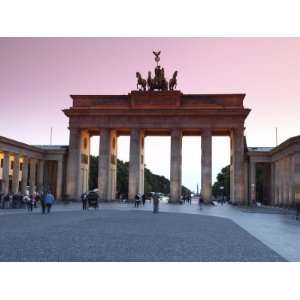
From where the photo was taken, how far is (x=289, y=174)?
5625 centimetres

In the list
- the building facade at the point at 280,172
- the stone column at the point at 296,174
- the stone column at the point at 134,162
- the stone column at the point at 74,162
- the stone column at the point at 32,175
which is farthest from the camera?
the stone column at the point at 32,175

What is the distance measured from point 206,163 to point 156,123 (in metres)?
9.83

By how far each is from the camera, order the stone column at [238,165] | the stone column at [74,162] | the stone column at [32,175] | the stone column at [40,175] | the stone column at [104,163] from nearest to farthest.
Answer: the stone column at [238,165] < the stone column at [104,163] < the stone column at [74,162] < the stone column at [32,175] < the stone column at [40,175]

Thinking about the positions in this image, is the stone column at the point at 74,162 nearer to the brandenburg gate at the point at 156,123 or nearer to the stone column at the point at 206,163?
the brandenburg gate at the point at 156,123

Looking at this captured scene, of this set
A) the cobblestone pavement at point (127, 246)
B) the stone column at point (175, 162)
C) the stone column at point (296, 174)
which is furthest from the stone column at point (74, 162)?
the cobblestone pavement at point (127, 246)

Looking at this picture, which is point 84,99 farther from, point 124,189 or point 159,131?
point 124,189

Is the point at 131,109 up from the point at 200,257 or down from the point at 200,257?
up

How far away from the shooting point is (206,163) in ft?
231

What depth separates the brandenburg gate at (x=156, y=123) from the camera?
69.9 m

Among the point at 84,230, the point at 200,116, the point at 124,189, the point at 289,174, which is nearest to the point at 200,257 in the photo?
the point at 84,230

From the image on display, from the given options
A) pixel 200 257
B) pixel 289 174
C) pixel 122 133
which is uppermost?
pixel 122 133

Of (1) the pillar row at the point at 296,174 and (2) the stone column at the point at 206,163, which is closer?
(1) the pillar row at the point at 296,174

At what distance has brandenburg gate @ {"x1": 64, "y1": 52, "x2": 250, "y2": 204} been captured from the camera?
6988 cm

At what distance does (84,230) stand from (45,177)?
2396 inches
